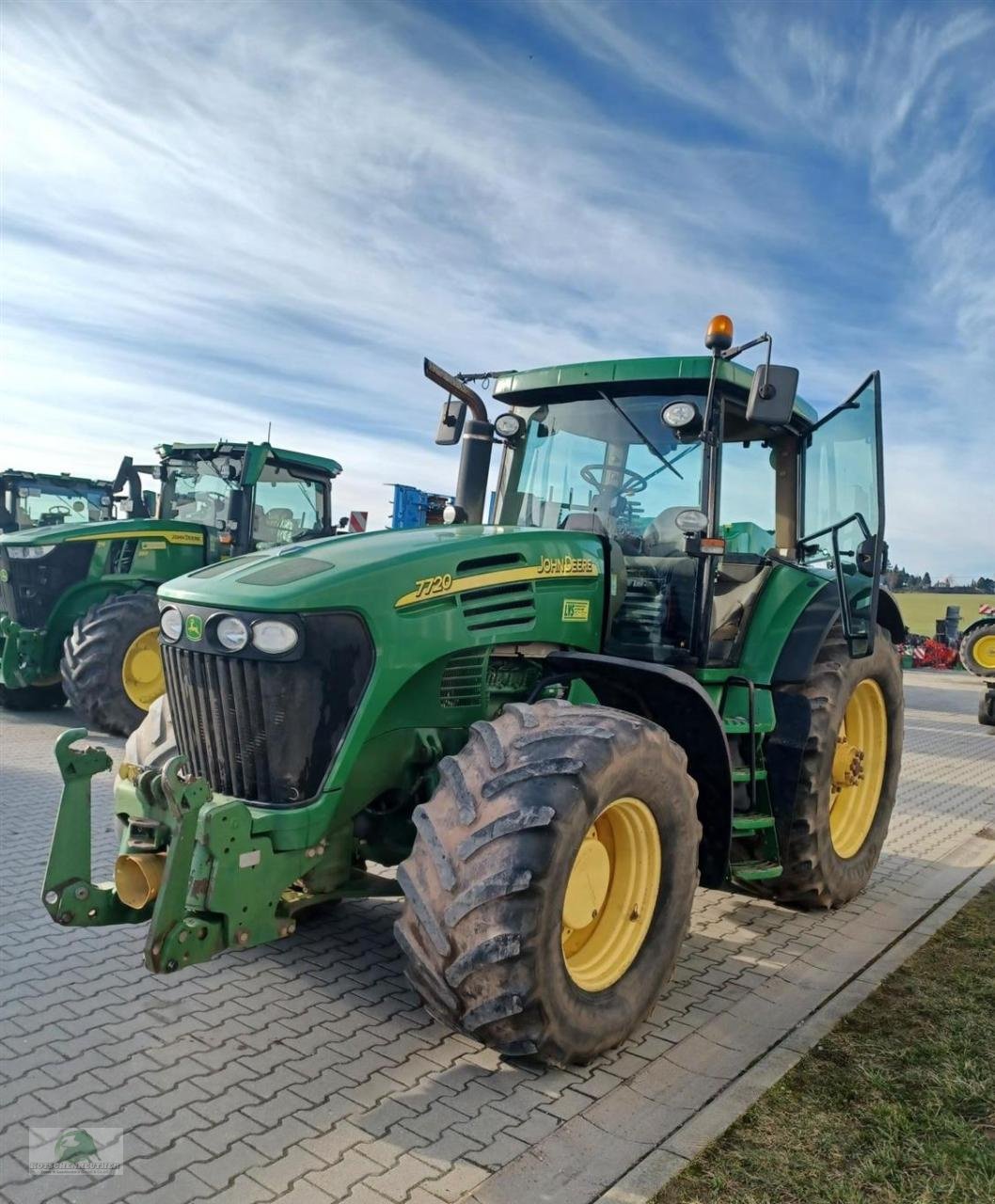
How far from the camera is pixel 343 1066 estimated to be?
3.25m

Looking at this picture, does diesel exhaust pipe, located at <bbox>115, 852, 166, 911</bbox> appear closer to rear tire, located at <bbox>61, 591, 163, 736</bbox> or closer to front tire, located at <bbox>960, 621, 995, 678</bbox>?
rear tire, located at <bbox>61, 591, 163, 736</bbox>

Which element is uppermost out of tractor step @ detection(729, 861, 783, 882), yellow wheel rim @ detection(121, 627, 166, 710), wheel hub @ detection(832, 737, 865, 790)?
yellow wheel rim @ detection(121, 627, 166, 710)

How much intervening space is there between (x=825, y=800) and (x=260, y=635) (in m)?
2.75

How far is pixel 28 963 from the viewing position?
3.97 m

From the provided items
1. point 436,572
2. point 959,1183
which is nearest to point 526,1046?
point 959,1183

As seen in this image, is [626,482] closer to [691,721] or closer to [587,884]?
[691,721]

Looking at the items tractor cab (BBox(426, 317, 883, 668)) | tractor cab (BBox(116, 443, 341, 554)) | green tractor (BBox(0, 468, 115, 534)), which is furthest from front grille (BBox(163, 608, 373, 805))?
green tractor (BBox(0, 468, 115, 534))

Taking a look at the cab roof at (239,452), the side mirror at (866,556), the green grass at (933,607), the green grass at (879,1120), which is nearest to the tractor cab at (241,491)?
the cab roof at (239,452)

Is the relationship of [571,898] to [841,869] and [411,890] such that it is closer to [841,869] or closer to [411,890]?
[411,890]

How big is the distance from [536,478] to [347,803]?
1.97 metres

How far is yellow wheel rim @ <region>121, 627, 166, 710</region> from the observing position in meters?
8.66

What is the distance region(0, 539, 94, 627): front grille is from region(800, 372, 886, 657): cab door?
7.17 metres

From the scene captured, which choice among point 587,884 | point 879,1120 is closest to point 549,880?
point 587,884

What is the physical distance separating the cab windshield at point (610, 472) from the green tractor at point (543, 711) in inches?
0.5
